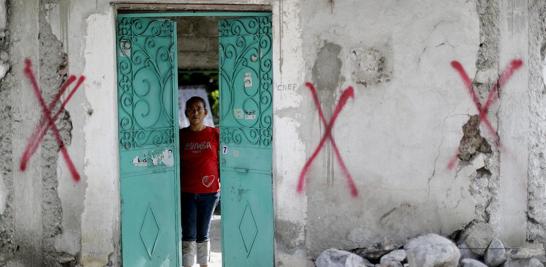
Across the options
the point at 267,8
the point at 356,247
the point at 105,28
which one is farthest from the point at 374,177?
the point at 105,28

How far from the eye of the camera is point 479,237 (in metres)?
5.10

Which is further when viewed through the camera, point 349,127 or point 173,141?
point 173,141

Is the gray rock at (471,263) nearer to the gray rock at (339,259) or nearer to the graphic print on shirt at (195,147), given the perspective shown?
the gray rock at (339,259)

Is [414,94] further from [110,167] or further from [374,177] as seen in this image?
[110,167]

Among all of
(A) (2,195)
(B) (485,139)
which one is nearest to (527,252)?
(B) (485,139)

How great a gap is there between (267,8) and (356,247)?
2.04 metres

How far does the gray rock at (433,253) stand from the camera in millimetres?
4684

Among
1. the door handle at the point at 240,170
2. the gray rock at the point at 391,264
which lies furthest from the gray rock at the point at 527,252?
the door handle at the point at 240,170

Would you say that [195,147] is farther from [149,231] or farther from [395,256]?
[395,256]

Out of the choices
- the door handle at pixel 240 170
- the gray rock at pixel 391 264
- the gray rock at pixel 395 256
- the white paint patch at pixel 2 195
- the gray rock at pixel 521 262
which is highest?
the door handle at pixel 240 170

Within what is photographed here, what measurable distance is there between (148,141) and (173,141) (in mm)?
237

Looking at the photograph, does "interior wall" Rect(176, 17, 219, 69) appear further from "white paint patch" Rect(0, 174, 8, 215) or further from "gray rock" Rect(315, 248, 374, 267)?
"gray rock" Rect(315, 248, 374, 267)

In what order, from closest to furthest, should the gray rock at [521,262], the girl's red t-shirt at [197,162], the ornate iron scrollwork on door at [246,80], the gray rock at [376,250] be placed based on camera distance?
1. the gray rock at [521,262]
2. the gray rock at [376,250]
3. the ornate iron scrollwork on door at [246,80]
4. the girl's red t-shirt at [197,162]

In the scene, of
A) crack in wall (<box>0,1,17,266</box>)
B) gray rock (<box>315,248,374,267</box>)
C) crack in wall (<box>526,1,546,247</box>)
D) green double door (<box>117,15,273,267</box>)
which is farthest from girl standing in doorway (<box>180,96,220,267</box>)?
crack in wall (<box>526,1,546,247</box>)
